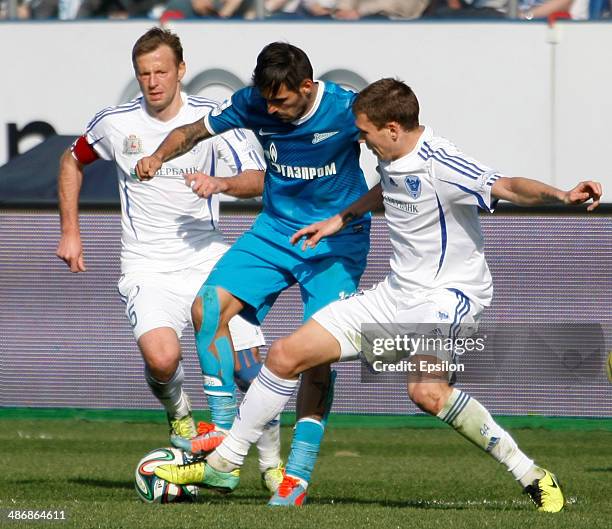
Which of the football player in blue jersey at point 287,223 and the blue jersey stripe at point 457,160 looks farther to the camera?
the football player in blue jersey at point 287,223

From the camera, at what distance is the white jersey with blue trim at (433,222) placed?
672 centimetres

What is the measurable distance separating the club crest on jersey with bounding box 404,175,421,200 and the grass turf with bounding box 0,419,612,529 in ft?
4.77

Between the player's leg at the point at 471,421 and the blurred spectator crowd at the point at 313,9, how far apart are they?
6915mm

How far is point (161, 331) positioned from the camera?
7.94m

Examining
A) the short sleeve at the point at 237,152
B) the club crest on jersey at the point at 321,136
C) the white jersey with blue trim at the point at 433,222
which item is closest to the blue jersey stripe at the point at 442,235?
the white jersey with blue trim at the point at 433,222

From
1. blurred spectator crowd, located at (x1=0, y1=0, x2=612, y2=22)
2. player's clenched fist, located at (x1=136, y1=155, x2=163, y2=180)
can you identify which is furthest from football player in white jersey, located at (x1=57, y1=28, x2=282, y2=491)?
blurred spectator crowd, located at (x1=0, y1=0, x2=612, y2=22)

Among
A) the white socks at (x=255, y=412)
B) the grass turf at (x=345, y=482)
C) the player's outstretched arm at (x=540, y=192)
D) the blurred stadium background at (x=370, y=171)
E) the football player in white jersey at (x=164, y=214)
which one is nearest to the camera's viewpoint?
the player's outstretched arm at (x=540, y=192)

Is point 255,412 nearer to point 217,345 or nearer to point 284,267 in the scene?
point 217,345

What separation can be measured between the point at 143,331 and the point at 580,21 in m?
6.53

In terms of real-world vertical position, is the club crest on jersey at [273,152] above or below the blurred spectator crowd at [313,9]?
above

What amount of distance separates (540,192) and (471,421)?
3.72ft

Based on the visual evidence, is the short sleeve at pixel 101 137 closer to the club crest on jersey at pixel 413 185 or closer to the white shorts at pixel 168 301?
the white shorts at pixel 168 301

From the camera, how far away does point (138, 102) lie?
8.50 meters

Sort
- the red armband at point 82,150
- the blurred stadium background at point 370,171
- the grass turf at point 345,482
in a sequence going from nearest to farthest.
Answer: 1. the grass turf at point 345,482
2. the red armband at point 82,150
3. the blurred stadium background at point 370,171
